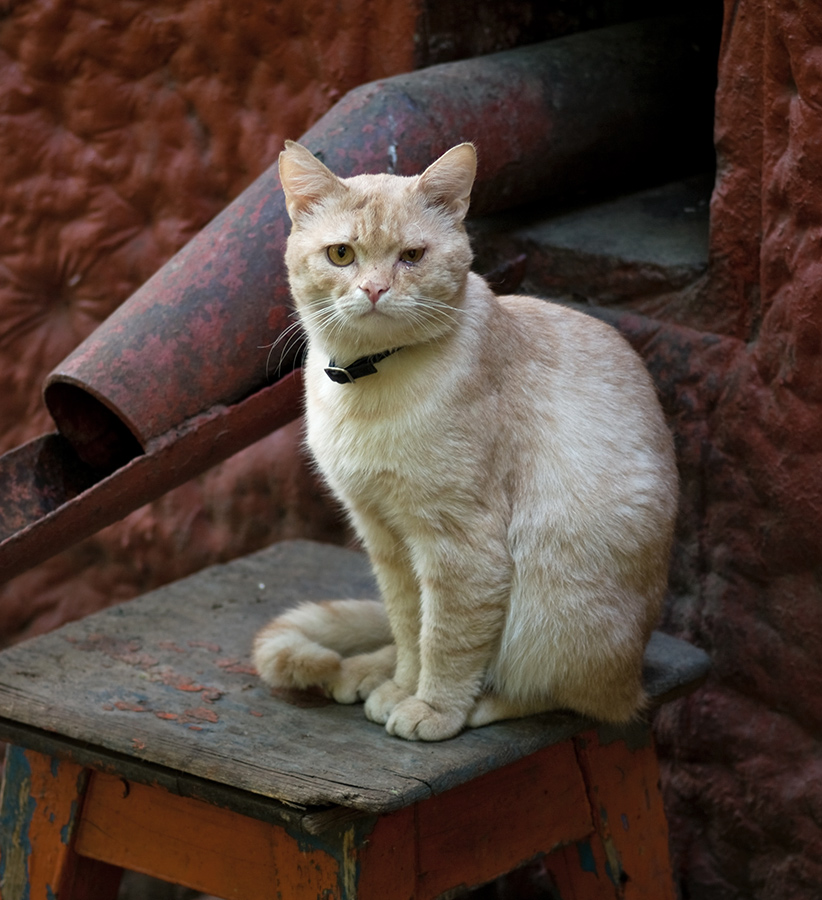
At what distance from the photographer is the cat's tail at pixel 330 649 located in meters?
1.80

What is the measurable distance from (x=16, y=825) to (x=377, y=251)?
1142 mm

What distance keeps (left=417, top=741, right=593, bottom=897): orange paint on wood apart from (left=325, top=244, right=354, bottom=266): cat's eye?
2.65 feet

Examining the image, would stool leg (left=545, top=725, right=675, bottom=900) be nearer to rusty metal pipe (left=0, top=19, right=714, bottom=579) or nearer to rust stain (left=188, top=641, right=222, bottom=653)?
rust stain (left=188, top=641, right=222, bottom=653)

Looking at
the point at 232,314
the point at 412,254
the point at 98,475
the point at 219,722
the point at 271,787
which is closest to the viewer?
the point at 271,787

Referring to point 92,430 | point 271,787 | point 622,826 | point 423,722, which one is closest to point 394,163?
point 92,430

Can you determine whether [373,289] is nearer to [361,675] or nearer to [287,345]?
[287,345]

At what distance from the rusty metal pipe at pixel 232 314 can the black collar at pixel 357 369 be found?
0.31 metres

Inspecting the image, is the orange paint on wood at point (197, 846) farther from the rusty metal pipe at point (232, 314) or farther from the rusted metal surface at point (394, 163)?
the rusted metal surface at point (394, 163)

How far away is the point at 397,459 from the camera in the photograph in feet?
5.42

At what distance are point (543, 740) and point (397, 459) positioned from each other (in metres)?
0.49

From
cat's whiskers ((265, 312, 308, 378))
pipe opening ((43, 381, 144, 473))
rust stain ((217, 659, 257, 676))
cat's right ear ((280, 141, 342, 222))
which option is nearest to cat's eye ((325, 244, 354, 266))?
cat's right ear ((280, 141, 342, 222))

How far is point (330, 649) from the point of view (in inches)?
75.9

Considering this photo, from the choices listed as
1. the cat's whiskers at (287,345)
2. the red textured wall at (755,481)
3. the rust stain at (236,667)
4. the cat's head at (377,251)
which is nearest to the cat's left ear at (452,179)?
the cat's head at (377,251)

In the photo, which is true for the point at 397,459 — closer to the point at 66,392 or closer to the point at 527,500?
the point at 527,500
